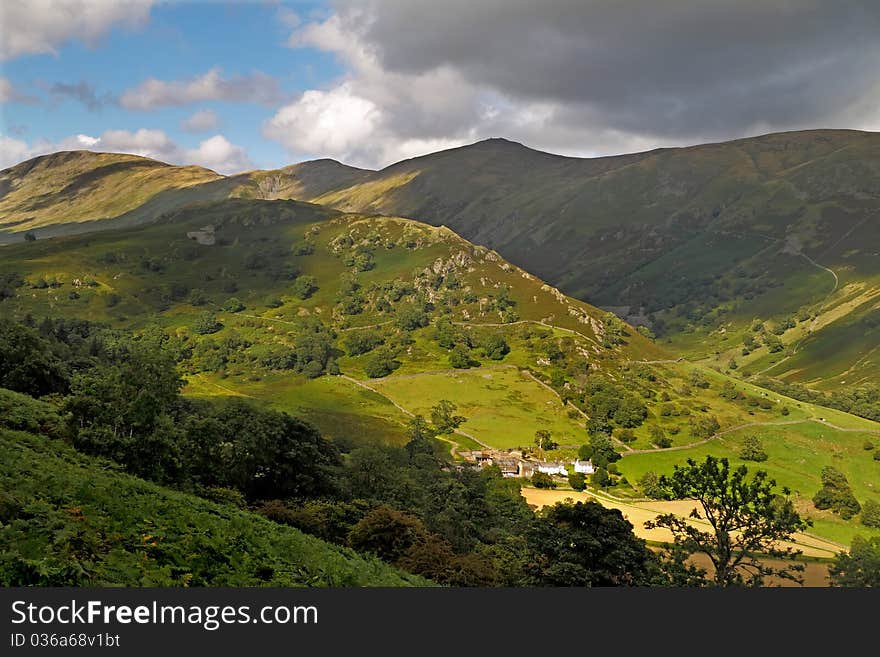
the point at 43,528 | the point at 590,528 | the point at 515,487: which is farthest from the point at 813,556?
the point at 43,528

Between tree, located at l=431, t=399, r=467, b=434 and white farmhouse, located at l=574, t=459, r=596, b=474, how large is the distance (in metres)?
33.4

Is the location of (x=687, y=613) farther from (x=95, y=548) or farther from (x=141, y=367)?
(x=141, y=367)

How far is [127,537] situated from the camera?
77.8ft

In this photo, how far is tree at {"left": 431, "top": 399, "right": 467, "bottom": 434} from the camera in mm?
153625

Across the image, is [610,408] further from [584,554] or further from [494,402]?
[584,554]

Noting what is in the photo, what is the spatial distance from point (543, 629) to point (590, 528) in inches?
1099

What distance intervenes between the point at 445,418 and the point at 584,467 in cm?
3881

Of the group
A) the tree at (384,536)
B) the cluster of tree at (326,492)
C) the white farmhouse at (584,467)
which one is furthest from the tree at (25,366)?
the white farmhouse at (584,467)

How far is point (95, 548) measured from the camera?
69.9 ft

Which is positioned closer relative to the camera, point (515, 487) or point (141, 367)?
point (141, 367)

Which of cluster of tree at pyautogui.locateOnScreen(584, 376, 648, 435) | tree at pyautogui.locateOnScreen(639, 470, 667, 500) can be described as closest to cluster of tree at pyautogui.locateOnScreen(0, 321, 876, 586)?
tree at pyautogui.locateOnScreen(639, 470, 667, 500)

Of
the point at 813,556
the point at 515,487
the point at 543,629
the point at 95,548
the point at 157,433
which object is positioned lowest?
the point at 813,556

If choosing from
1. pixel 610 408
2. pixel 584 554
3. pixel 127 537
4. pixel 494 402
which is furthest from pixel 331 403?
pixel 127 537

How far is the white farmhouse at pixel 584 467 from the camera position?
449 feet
